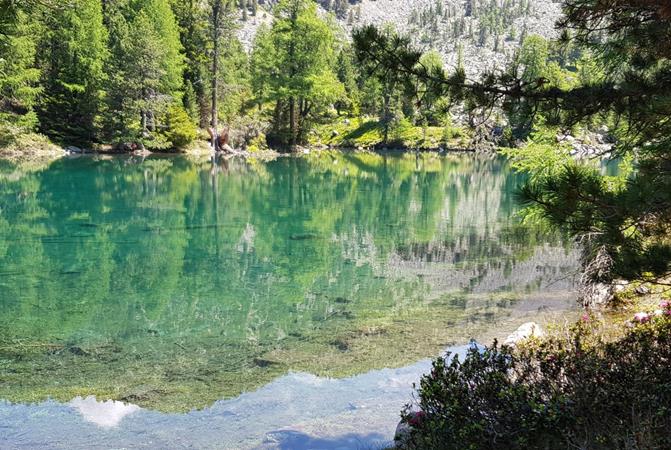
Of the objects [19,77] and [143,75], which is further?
[143,75]

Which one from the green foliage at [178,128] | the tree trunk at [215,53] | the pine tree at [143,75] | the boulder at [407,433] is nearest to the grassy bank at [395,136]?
the tree trunk at [215,53]

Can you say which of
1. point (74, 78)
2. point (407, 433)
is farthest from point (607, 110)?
point (74, 78)

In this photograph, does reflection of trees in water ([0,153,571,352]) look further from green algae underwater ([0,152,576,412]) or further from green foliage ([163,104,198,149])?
green foliage ([163,104,198,149])

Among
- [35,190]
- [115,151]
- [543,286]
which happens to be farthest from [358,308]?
[115,151]

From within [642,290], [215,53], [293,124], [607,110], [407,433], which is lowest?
[407,433]

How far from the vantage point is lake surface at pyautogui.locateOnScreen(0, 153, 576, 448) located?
7.25m

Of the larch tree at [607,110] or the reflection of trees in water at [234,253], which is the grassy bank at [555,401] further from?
the reflection of trees in water at [234,253]

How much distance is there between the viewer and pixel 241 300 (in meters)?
11.5

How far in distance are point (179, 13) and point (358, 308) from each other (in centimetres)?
5065

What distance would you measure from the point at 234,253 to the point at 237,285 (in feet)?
10.4

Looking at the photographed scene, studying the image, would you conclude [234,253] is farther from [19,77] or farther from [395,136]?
[395,136]

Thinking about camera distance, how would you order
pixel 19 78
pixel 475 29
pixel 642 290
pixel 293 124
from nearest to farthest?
pixel 642 290 → pixel 19 78 → pixel 293 124 → pixel 475 29

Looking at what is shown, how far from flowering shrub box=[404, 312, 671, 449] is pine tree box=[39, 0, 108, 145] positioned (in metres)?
46.9

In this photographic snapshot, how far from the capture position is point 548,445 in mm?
3830
